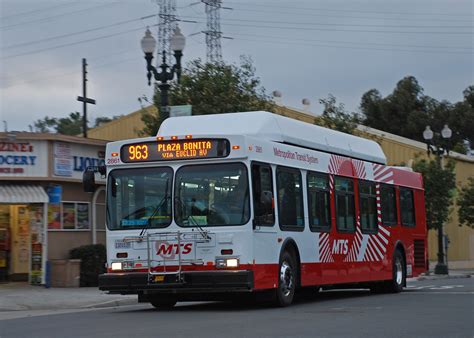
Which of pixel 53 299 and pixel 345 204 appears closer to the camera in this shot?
pixel 345 204

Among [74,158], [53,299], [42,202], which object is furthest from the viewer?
[74,158]

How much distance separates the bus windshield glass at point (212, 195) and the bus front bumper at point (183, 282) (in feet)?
3.12

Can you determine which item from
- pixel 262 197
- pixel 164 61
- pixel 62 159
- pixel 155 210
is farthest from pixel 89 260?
pixel 262 197

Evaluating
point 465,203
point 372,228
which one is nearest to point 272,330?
point 372,228

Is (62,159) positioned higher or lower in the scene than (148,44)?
lower

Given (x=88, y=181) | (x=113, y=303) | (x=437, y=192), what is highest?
A: (x=437, y=192)

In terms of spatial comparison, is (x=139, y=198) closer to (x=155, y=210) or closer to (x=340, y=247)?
(x=155, y=210)

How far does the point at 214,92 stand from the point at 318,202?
13.5 m

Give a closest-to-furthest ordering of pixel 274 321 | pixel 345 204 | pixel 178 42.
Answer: pixel 274 321 → pixel 345 204 → pixel 178 42

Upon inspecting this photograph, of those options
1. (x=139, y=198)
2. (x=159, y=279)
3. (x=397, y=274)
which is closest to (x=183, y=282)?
(x=159, y=279)

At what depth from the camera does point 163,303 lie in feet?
55.9

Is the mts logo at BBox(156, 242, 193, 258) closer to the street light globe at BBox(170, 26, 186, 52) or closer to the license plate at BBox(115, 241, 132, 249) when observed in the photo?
the license plate at BBox(115, 241, 132, 249)

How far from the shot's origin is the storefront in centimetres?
2392

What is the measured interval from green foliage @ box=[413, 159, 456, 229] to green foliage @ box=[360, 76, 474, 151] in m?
33.6
